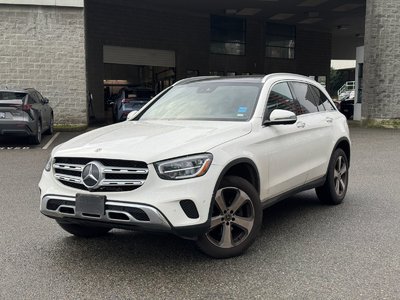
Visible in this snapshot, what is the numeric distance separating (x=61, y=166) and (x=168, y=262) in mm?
1283

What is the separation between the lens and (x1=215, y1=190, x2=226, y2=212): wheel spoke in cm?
408

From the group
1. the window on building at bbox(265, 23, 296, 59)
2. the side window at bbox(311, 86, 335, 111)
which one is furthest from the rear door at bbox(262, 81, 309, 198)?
the window on building at bbox(265, 23, 296, 59)

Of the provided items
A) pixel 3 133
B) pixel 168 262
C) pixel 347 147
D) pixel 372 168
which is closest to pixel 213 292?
pixel 168 262

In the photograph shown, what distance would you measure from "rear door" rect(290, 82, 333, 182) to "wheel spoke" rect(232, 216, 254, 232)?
59.4 inches

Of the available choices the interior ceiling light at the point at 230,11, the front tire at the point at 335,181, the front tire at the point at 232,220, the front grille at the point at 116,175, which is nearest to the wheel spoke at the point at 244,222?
the front tire at the point at 232,220

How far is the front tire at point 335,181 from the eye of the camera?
623 cm

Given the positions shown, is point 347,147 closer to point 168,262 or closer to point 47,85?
point 168,262

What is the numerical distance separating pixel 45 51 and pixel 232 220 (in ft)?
48.0

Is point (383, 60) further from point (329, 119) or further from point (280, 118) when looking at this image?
point (280, 118)

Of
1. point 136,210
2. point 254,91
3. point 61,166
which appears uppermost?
Result: point 254,91

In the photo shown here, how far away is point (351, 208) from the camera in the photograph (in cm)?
628

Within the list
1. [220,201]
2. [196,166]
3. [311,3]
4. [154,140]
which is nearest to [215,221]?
[220,201]

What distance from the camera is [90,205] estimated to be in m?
3.85

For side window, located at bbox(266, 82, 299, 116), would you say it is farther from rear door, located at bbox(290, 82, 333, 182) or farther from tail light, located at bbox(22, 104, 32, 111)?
tail light, located at bbox(22, 104, 32, 111)
